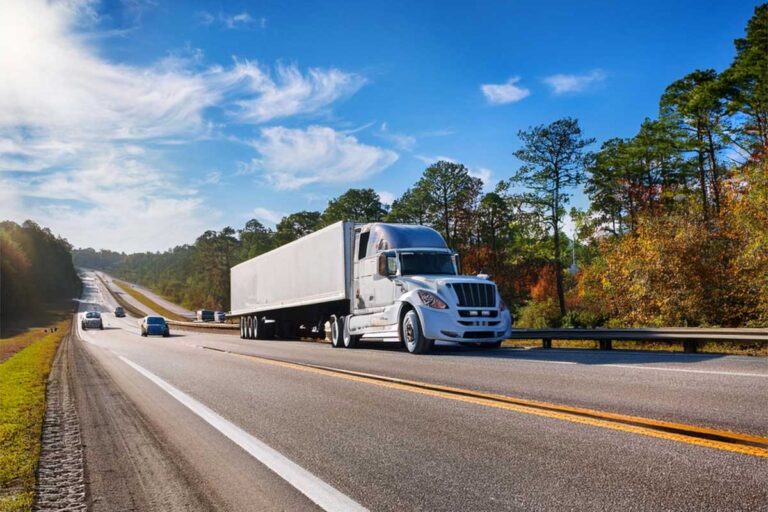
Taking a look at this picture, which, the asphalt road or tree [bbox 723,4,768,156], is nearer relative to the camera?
the asphalt road

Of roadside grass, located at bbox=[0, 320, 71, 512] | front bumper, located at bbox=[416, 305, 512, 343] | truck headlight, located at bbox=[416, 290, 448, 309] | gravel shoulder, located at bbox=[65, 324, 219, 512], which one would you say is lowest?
roadside grass, located at bbox=[0, 320, 71, 512]

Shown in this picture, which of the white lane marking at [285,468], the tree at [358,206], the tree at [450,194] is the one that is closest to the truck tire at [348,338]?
the white lane marking at [285,468]

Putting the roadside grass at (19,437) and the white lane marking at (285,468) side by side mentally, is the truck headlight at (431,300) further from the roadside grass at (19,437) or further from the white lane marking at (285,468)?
the roadside grass at (19,437)

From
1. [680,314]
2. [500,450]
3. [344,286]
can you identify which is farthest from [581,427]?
[680,314]

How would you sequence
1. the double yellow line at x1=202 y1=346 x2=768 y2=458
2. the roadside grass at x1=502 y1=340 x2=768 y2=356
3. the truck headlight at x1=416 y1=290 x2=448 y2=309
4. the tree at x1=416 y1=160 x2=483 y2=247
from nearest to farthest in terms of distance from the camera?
1. the double yellow line at x1=202 y1=346 x2=768 y2=458
2. the truck headlight at x1=416 y1=290 x2=448 y2=309
3. the roadside grass at x1=502 y1=340 x2=768 y2=356
4. the tree at x1=416 y1=160 x2=483 y2=247

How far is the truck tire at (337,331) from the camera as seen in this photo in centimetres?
1947

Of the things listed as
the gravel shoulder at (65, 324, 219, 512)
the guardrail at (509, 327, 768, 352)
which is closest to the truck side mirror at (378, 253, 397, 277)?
the guardrail at (509, 327, 768, 352)

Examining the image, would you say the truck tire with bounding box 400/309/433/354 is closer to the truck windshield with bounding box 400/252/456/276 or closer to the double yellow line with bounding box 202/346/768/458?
the truck windshield with bounding box 400/252/456/276

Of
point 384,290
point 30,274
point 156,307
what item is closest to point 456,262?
point 384,290

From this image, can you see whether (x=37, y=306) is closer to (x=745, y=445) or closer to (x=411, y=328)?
(x=411, y=328)

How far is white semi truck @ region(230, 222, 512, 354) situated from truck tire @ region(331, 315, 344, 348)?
36 millimetres

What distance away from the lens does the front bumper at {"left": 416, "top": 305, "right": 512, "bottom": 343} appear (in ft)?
44.4

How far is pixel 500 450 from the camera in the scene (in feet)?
13.6

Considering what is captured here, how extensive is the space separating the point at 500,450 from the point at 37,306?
116 meters
